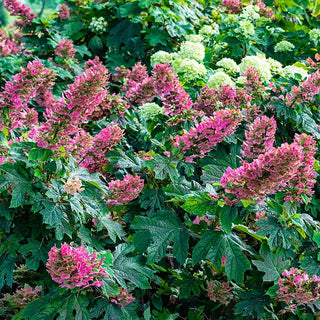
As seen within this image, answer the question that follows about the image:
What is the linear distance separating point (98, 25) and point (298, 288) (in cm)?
391

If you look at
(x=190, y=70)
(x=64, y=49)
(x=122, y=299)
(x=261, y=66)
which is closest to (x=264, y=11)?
(x=261, y=66)

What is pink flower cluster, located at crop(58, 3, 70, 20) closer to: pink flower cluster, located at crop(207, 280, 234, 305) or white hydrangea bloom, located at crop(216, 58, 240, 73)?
white hydrangea bloom, located at crop(216, 58, 240, 73)

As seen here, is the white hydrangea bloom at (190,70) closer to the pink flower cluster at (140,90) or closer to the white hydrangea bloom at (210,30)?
the pink flower cluster at (140,90)

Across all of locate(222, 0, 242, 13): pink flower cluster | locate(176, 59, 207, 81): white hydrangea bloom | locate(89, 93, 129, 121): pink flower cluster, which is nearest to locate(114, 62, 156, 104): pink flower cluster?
locate(89, 93, 129, 121): pink flower cluster

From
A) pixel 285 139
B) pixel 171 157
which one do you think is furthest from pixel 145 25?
pixel 171 157

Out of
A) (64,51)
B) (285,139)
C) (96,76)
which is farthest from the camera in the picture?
(64,51)

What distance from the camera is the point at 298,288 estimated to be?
2062 millimetres

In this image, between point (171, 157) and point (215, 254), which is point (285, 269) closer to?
point (215, 254)

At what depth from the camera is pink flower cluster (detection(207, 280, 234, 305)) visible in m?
2.40

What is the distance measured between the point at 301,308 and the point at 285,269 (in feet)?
0.80

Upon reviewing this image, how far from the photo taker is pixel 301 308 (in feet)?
7.57

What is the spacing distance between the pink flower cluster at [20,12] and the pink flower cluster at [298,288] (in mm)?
3513

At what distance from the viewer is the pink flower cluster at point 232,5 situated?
5.07 metres

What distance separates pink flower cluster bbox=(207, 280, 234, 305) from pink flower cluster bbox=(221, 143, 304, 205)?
2.41 feet
